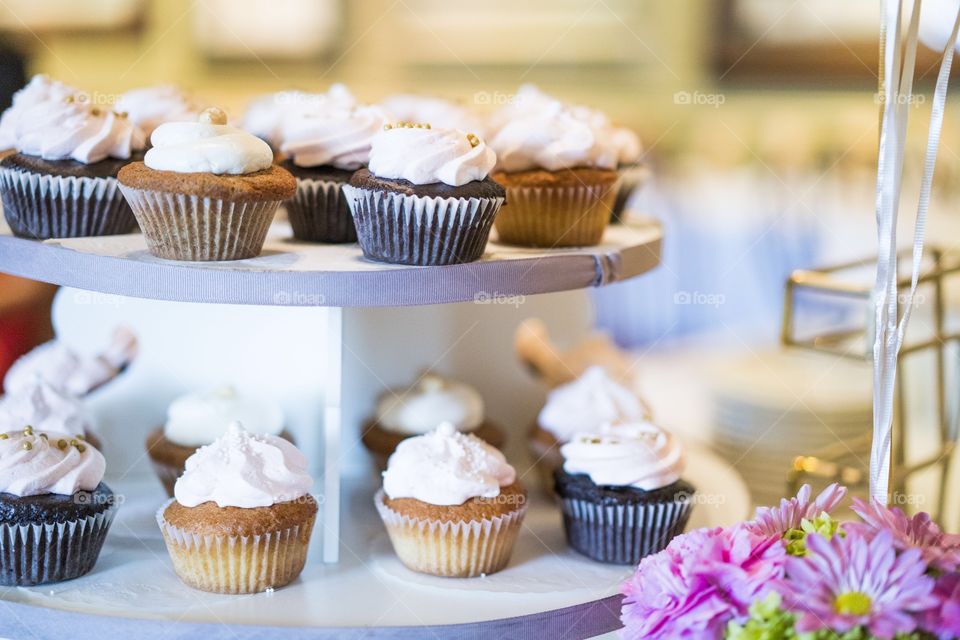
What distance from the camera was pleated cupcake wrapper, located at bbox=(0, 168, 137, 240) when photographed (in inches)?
75.5

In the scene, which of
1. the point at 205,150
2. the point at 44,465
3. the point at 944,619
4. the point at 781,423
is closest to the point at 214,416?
the point at 44,465

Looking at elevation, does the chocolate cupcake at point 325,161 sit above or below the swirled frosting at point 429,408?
above

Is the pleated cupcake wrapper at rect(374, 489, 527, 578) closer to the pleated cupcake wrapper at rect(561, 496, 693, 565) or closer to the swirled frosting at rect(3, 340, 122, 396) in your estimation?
the pleated cupcake wrapper at rect(561, 496, 693, 565)

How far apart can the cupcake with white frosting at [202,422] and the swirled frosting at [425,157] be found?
0.68 meters

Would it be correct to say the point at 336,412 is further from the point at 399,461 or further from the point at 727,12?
the point at 727,12

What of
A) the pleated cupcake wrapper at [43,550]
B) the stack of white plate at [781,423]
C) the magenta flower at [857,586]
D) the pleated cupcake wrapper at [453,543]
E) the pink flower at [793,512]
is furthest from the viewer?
the stack of white plate at [781,423]

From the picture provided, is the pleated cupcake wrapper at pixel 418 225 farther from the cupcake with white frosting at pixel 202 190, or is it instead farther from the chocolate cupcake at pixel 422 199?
the cupcake with white frosting at pixel 202 190

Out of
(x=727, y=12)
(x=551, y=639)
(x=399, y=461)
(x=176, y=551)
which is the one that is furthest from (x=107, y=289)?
(x=727, y=12)

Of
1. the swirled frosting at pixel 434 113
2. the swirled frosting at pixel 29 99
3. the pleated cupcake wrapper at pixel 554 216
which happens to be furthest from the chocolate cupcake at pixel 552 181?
the swirled frosting at pixel 29 99

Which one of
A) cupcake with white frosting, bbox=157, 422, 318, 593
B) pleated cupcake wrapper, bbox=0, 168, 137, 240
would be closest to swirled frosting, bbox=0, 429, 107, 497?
cupcake with white frosting, bbox=157, 422, 318, 593

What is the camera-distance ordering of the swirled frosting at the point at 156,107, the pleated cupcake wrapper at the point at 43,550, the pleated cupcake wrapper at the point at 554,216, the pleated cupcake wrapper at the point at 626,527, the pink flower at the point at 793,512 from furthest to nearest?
the swirled frosting at the point at 156,107 → the pleated cupcake wrapper at the point at 554,216 → the pleated cupcake wrapper at the point at 626,527 → the pleated cupcake wrapper at the point at 43,550 → the pink flower at the point at 793,512

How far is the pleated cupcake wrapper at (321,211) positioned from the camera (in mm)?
2043

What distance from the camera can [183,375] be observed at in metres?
2.46

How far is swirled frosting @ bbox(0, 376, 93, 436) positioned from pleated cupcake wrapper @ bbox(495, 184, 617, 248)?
98 cm
